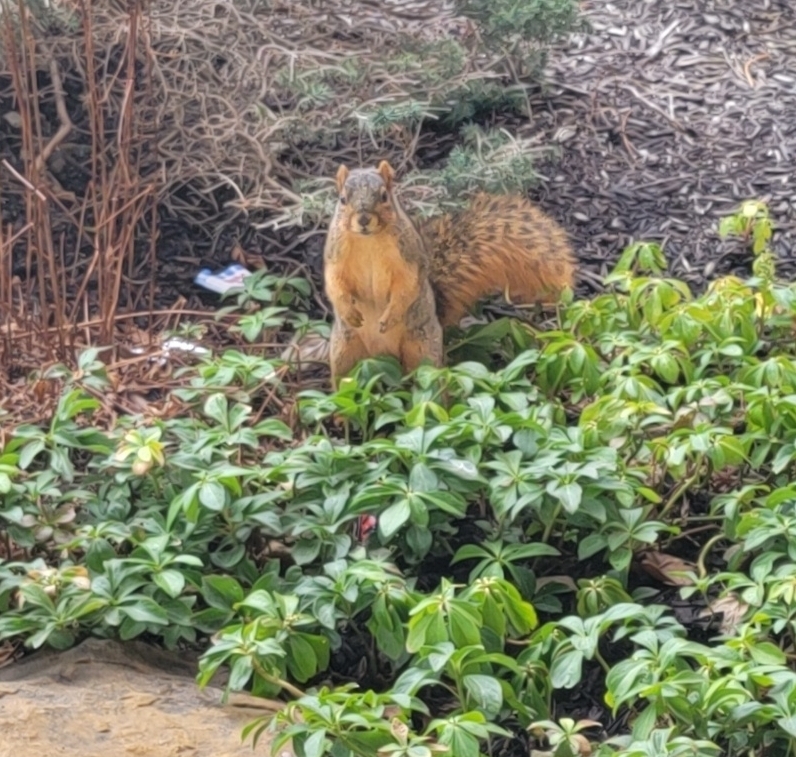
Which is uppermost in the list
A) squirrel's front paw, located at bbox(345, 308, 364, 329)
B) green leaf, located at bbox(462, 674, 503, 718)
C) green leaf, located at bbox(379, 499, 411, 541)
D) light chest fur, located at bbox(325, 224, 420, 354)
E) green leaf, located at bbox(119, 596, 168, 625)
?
light chest fur, located at bbox(325, 224, 420, 354)

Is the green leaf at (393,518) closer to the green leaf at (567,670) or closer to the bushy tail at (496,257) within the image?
the green leaf at (567,670)

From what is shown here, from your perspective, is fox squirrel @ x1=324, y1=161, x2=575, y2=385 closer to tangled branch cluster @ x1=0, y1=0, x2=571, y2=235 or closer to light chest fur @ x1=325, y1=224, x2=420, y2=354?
light chest fur @ x1=325, y1=224, x2=420, y2=354

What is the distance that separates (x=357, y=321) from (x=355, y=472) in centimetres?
82

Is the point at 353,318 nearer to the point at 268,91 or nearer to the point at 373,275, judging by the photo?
the point at 373,275

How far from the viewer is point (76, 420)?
4.42 meters

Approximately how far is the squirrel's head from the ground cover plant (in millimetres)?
434

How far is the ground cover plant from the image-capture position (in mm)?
3145

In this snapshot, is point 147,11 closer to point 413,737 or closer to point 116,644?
point 116,644

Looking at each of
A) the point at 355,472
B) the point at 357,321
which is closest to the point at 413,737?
the point at 355,472

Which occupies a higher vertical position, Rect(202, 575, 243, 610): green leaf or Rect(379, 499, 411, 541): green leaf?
Rect(379, 499, 411, 541): green leaf

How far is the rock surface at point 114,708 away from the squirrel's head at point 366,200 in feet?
4.63

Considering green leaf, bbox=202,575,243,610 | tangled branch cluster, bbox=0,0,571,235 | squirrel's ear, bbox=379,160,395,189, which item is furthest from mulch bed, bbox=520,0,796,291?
green leaf, bbox=202,575,243,610

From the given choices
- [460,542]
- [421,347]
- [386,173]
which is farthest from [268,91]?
[460,542]

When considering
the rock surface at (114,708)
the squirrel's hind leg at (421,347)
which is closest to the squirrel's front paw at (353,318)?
the squirrel's hind leg at (421,347)
